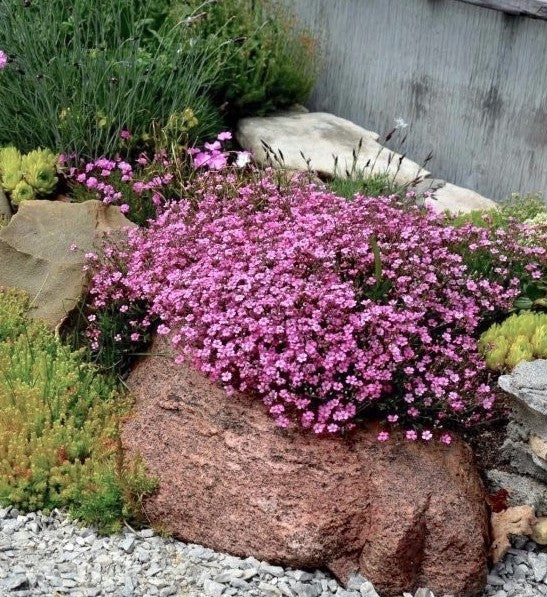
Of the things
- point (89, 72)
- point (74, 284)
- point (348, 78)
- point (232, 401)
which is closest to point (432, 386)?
point (232, 401)

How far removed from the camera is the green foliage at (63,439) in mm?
4301

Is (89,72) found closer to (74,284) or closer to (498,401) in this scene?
(74,284)

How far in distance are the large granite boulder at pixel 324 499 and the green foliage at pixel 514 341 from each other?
0.45m

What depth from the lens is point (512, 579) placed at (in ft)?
14.0

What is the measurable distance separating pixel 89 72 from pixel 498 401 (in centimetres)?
374

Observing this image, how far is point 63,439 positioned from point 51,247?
1525 mm

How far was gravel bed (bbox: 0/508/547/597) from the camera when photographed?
3.97 meters

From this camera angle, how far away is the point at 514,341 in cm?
459

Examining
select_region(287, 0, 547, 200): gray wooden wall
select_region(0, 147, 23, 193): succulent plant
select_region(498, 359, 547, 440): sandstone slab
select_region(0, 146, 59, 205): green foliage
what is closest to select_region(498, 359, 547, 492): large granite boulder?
select_region(498, 359, 547, 440): sandstone slab

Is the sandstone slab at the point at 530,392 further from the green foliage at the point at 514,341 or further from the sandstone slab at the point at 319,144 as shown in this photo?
the sandstone slab at the point at 319,144

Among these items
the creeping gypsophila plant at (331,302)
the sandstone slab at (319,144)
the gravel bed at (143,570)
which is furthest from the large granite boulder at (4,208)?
the gravel bed at (143,570)

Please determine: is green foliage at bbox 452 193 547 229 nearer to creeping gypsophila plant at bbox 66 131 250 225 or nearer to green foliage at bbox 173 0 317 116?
creeping gypsophila plant at bbox 66 131 250 225

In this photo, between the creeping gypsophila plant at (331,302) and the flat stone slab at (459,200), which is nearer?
the creeping gypsophila plant at (331,302)

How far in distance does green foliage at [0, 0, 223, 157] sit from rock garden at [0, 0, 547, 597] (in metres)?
1.10
